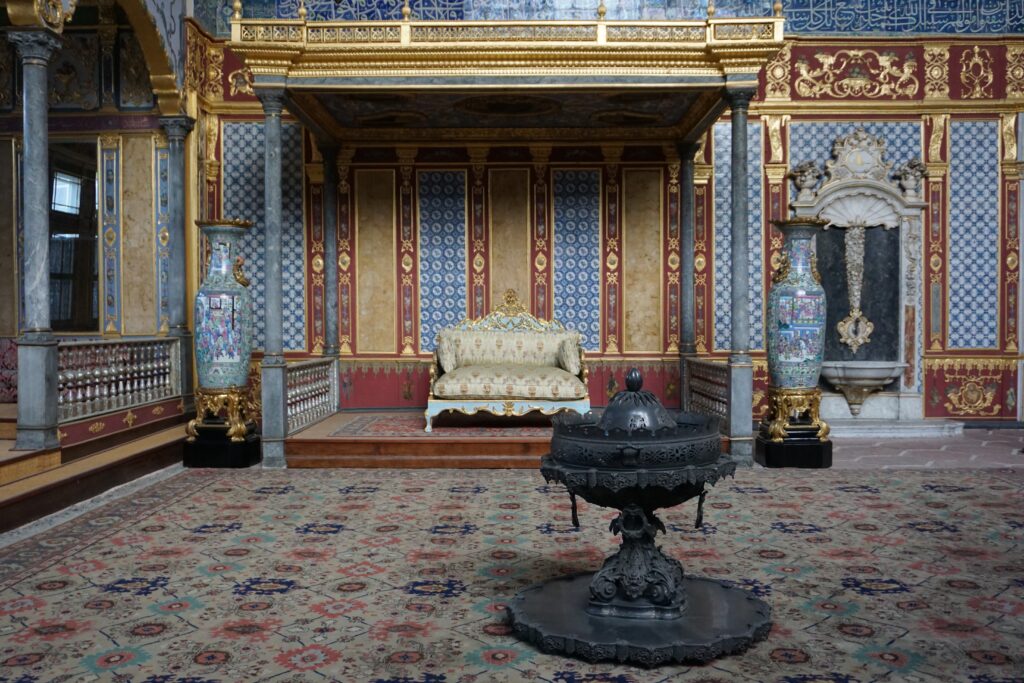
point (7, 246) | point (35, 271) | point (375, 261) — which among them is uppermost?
point (7, 246)

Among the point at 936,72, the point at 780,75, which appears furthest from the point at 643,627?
the point at 936,72

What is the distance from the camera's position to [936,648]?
356cm

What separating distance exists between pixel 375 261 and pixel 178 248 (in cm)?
218

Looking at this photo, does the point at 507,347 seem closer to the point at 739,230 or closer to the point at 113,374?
the point at 739,230

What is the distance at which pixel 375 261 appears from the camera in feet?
34.2

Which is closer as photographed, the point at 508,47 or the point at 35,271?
the point at 35,271

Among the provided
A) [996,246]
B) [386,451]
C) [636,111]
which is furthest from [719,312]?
[386,451]

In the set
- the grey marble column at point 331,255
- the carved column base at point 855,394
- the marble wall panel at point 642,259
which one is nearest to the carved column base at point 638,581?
the marble wall panel at point 642,259

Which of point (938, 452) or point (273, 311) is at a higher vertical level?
point (273, 311)

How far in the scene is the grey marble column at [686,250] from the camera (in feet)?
33.2

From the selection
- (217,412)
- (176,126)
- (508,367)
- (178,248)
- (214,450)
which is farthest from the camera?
(178,248)

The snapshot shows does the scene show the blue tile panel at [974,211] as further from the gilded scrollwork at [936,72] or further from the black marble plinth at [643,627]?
the black marble plinth at [643,627]

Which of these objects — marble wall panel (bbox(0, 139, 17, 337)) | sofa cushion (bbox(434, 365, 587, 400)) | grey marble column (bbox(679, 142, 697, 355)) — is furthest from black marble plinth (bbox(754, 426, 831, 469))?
marble wall panel (bbox(0, 139, 17, 337))

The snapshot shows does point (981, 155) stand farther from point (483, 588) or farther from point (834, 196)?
point (483, 588)
